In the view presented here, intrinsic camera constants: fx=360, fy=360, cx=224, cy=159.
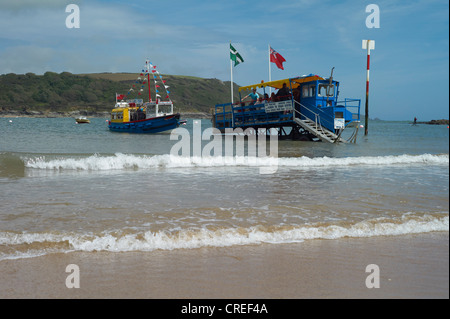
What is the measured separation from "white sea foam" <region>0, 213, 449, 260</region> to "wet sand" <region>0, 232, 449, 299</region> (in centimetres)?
20

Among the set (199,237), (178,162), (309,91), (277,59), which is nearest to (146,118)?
(277,59)

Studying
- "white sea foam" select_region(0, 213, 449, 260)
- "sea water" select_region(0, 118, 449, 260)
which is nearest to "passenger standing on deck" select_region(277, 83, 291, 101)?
"sea water" select_region(0, 118, 449, 260)

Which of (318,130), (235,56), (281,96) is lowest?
(318,130)

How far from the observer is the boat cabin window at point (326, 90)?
22359 millimetres

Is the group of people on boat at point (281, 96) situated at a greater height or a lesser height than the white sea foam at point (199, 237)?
greater

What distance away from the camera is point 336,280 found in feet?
10.8

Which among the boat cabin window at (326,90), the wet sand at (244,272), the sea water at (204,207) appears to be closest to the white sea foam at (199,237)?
the sea water at (204,207)

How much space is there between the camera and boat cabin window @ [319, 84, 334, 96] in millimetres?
22359

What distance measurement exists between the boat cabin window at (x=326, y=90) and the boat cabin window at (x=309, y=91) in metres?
0.43

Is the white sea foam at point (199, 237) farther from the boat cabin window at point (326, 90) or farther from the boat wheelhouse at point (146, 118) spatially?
the boat wheelhouse at point (146, 118)

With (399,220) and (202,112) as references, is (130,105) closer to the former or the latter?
(399,220)

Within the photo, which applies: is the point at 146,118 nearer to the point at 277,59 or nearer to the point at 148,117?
the point at 148,117

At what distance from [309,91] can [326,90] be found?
106 cm

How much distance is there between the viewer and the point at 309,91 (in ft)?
74.1
